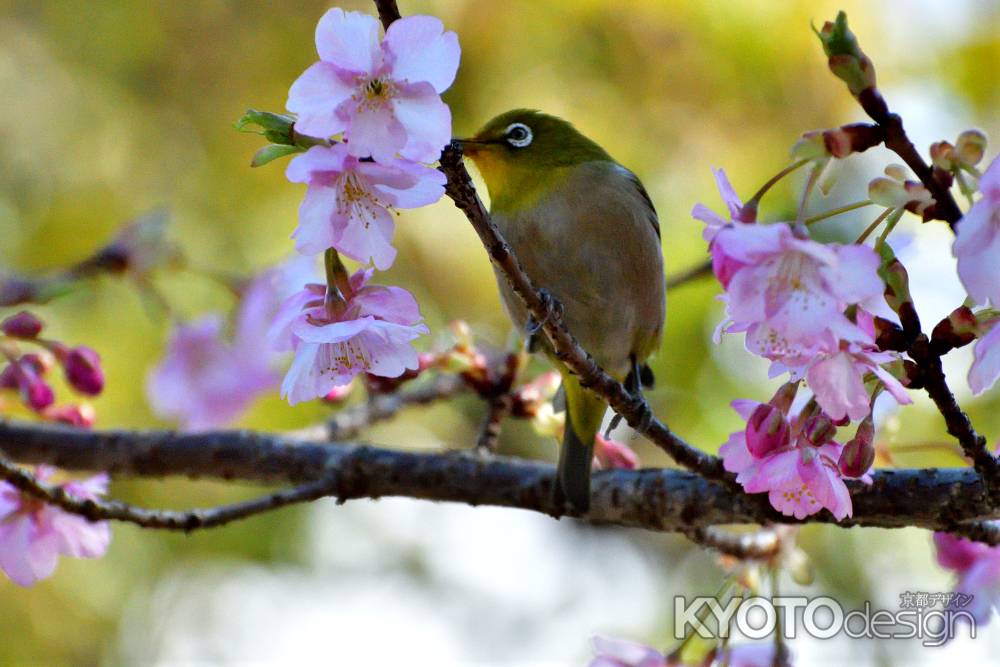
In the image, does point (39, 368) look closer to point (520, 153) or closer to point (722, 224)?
point (520, 153)

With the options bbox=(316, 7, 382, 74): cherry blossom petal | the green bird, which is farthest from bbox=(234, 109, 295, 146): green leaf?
the green bird

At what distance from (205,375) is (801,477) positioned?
2439mm

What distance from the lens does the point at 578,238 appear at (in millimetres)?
3250

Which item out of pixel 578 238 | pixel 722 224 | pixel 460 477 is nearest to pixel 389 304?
pixel 722 224

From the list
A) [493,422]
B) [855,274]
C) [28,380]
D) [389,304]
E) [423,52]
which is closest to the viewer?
[855,274]

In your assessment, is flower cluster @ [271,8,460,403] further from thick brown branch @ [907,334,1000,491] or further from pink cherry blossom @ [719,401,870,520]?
Answer: thick brown branch @ [907,334,1000,491]

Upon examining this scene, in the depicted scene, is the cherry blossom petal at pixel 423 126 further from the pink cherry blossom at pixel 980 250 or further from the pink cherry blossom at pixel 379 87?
the pink cherry blossom at pixel 980 250

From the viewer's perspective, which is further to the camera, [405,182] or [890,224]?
[405,182]

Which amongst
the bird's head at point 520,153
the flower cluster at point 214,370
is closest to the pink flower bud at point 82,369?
the flower cluster at point 214,370

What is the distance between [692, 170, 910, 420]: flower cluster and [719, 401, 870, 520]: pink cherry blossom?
0.18 meters

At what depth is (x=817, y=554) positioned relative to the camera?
495 cm

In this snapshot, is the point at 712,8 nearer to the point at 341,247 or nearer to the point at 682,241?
the point at 682,241

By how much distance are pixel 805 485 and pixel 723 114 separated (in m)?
3.27

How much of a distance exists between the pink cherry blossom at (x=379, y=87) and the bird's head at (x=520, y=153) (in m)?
1.68
